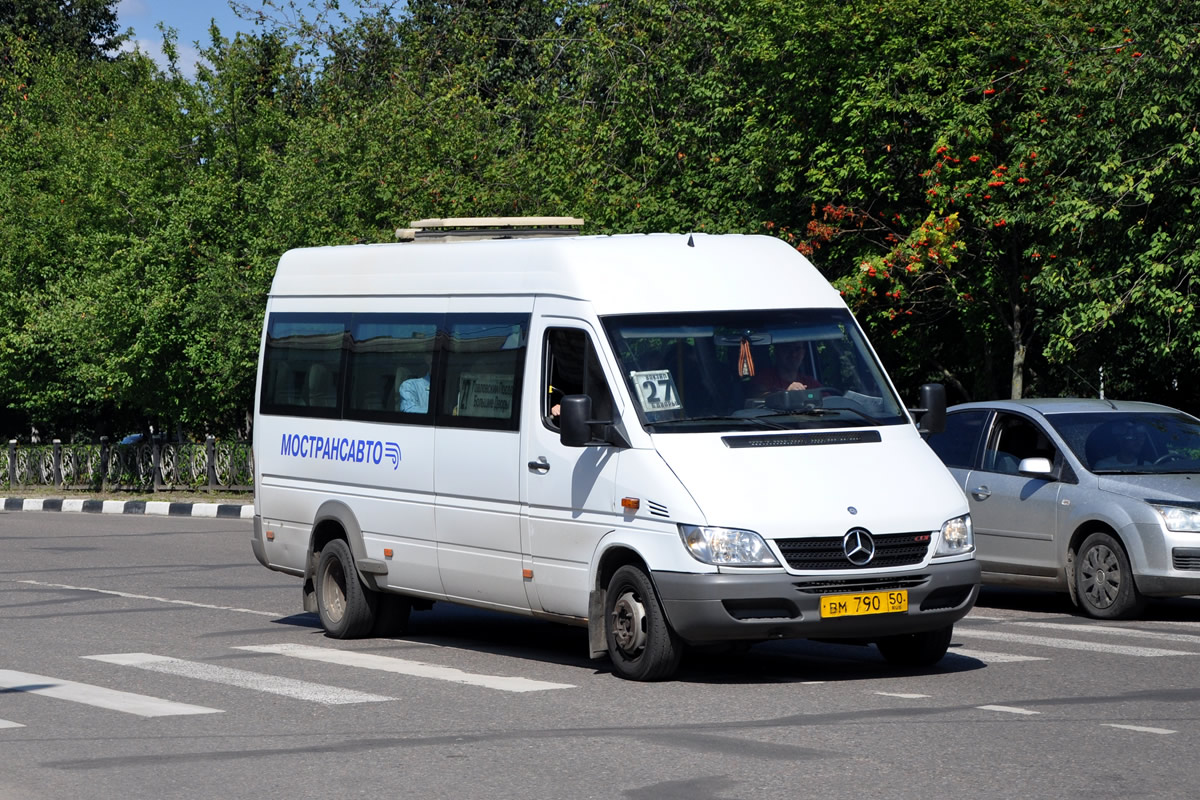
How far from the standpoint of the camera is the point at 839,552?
9383 mm

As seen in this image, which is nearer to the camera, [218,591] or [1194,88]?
[218,591]

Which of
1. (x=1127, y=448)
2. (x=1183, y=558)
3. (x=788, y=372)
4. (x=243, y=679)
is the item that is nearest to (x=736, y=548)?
(x=788, y=372)

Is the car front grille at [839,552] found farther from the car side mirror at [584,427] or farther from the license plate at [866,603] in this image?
the car side mirror at [584,427]

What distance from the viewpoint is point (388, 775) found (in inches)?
284

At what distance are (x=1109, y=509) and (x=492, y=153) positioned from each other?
21.1 m

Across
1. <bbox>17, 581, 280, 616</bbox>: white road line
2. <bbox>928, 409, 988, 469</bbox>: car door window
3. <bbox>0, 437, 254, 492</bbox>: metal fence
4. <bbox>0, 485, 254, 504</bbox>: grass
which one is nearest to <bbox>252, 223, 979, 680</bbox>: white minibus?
<bbox>17, 581, 280, 616</bbox>: white road line

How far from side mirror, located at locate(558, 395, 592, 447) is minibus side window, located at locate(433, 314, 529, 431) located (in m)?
0.92

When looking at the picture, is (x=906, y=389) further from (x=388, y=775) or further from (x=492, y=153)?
(x=388, y=775)

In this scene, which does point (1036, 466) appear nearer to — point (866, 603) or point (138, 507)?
point (866, 603)

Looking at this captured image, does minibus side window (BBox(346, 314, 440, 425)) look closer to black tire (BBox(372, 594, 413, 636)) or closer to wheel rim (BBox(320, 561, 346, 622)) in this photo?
wheel rim (BBox(320, 561, 346, 622))

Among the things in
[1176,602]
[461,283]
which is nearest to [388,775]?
[461,283]

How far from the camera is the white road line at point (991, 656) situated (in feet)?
34.8

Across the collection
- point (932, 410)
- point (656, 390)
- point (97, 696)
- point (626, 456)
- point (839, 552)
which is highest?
point (656, 390)

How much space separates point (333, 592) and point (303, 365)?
1.74 meters
